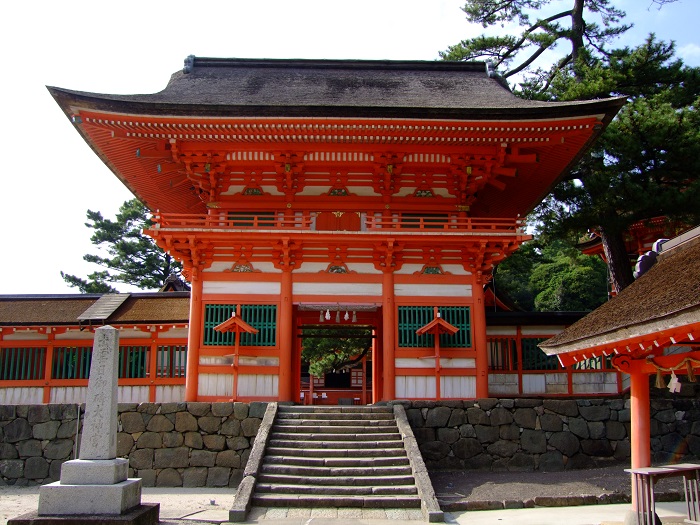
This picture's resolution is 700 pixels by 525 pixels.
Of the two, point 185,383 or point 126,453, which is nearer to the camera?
point 126,453

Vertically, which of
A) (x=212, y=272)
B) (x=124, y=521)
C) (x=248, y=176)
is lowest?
Answer: (x=124, y=521)

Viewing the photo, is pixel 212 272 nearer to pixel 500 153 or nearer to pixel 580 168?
pixel 500 153

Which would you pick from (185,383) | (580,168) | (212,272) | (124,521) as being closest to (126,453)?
(185,383)

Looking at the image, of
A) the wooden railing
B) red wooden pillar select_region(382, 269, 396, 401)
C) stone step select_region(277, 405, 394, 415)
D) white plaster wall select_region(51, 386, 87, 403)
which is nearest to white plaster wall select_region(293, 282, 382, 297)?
red wooden pillar select_region(382, 269, 396, 401)

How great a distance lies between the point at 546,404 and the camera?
1455 cm

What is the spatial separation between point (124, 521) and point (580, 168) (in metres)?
17.4

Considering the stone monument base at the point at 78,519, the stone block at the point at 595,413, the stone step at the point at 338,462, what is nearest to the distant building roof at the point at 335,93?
the stone block at the point at 595,413

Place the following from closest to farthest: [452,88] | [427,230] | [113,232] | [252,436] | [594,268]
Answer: [252,436]
[427,230]
[452,88]
[113,232]
[594,268]

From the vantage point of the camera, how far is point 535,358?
16.7m

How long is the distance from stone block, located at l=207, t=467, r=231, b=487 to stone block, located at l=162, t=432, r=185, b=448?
3.26 ft

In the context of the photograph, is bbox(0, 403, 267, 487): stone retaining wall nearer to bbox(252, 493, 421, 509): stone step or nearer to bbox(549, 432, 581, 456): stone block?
bbox(252, 493, 421, 509): stone step

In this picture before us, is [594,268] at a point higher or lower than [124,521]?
higher

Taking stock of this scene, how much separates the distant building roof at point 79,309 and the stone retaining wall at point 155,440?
2658mm

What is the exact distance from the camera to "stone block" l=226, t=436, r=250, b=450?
45.6 ft
